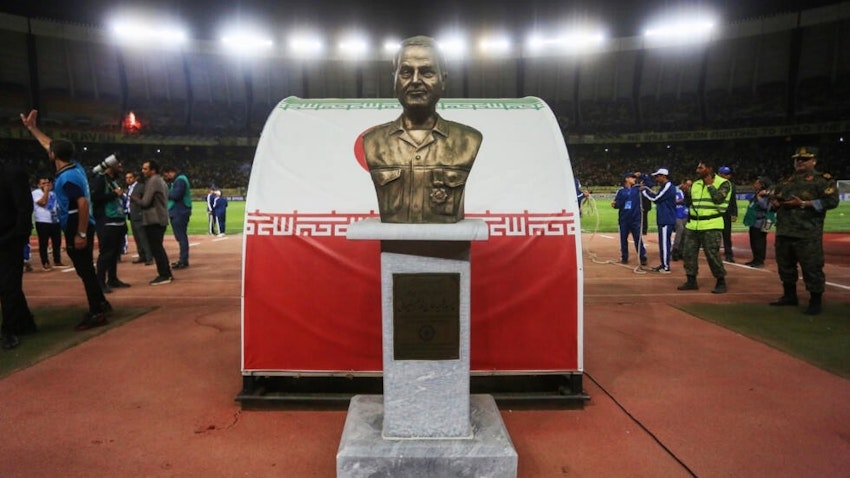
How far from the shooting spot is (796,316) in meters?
5.70

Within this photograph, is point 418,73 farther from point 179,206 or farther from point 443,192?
point 179,206

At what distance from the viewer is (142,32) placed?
35562 mm

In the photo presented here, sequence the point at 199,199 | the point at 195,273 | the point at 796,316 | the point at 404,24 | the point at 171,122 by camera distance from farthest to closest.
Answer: the point at 171,122 < the point at 199,199 < the point at 404,24 < the point at 195,273 < the point at 796,316

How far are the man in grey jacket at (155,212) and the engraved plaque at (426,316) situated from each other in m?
6.25

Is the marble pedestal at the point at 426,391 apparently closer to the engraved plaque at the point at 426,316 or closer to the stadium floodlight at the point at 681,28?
the engraved plaque at the point at 426,316

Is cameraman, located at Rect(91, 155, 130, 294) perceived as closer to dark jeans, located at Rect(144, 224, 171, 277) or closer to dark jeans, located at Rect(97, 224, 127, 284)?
dark jeans, located at Rect(97, 224, 127, 284)

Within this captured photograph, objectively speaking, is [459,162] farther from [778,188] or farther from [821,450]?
[778,188]

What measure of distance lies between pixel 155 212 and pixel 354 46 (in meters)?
32.8

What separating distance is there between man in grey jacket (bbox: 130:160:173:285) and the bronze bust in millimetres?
6083

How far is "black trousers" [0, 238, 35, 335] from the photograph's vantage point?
4.70 m

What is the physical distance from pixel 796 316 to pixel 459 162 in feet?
17.1

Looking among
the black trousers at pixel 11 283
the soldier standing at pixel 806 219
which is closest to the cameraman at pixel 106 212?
the black trousers at pixel 11 283

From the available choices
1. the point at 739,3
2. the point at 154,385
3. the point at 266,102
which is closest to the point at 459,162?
the point at 154,385

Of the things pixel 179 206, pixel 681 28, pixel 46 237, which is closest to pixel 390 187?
pixel 179 206
